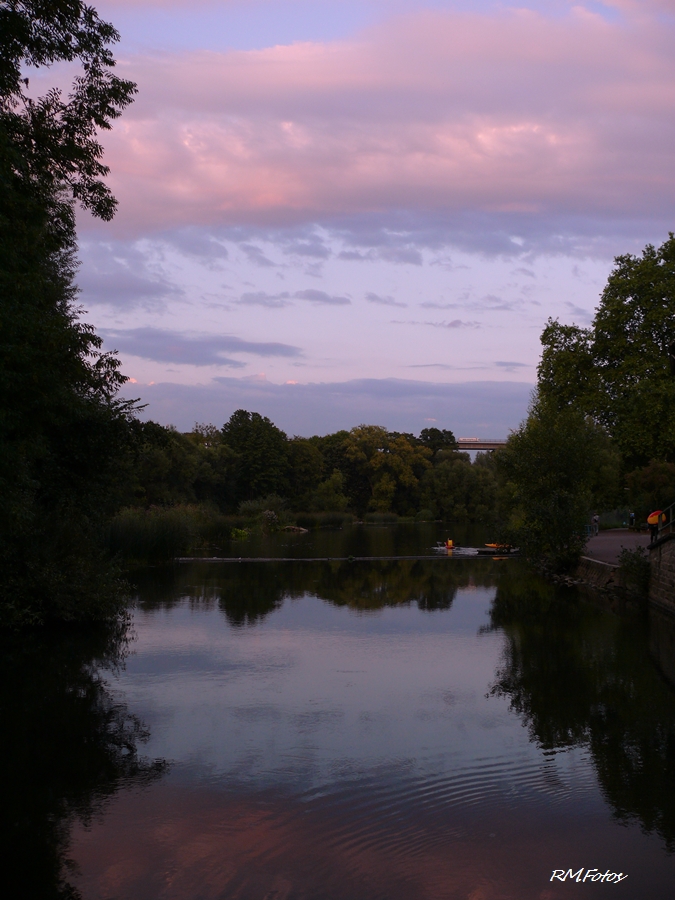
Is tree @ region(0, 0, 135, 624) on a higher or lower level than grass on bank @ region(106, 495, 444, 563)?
higher

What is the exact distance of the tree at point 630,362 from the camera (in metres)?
28.4

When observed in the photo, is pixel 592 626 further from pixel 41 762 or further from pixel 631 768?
pixel 41 762

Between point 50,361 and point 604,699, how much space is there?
26.0 ft

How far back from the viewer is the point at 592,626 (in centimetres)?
1638

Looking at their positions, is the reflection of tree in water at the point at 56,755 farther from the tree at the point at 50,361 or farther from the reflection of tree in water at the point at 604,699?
the reflection of tree in water at the point at 604,699

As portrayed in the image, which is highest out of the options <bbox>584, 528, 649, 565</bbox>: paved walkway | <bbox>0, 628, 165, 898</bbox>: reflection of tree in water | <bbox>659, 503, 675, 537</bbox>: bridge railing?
<bbox>659, 503, 675, 537</bbox>: bridge railing

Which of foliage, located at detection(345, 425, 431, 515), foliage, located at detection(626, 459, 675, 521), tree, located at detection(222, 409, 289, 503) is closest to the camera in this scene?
foliage, located at detection(626, 459, 675, 521)

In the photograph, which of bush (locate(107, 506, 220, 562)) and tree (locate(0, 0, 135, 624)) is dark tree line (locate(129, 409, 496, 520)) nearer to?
bush (locate(107, 506, 220, 562))

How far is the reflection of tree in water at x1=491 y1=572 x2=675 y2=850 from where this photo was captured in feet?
23.3

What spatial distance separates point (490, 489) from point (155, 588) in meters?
55.9

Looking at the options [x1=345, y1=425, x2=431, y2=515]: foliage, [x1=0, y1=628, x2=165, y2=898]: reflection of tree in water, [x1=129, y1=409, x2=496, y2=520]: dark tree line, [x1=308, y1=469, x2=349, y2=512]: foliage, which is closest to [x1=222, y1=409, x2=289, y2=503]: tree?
[x1=129, y1=409, x2=496, y2=520]: dark tree line

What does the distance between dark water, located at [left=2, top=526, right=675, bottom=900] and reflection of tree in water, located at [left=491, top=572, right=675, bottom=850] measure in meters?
0.04

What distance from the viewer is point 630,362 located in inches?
1161

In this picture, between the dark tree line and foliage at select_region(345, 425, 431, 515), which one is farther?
foliage at select_region(345, 425, 431, 515)
